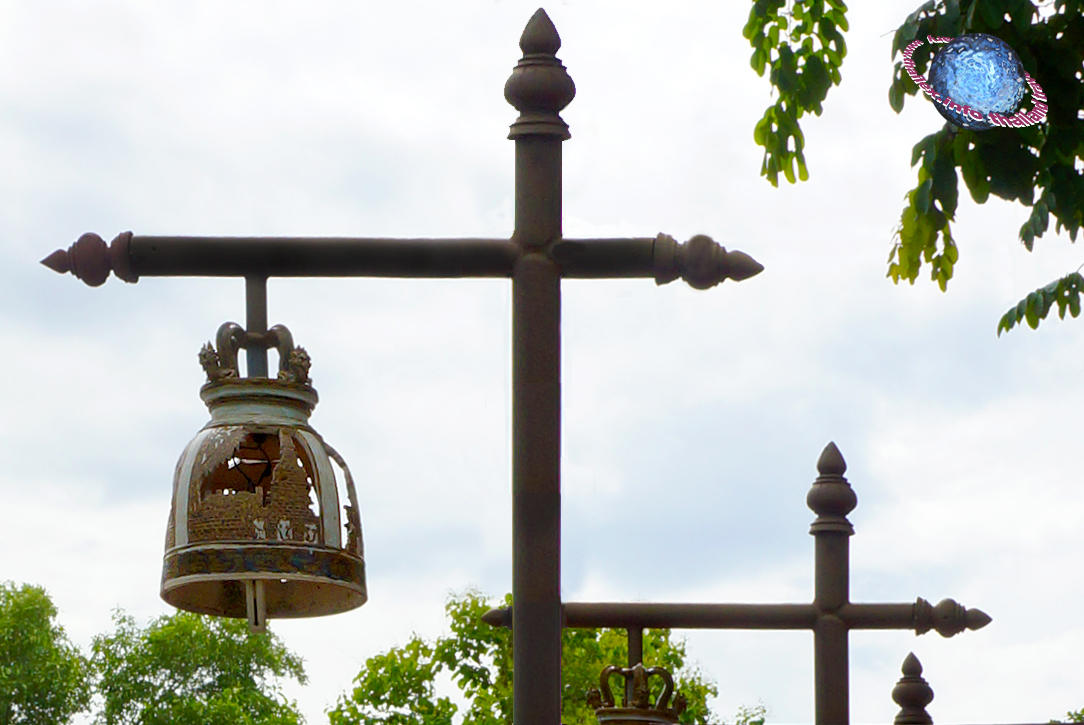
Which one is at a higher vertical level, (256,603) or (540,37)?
(540,37)

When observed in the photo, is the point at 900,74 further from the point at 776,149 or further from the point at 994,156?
the point at 776,149

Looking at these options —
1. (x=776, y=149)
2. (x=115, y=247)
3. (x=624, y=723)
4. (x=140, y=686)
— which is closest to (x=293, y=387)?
(x=115, y=247)

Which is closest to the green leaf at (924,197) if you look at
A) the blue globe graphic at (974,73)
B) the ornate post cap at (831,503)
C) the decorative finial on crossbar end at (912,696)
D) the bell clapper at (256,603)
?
the blue globe graphic at (974,73)

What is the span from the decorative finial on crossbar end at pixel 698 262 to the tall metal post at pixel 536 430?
0.28 metres

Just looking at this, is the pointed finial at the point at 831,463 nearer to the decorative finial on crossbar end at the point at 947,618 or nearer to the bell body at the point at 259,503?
the decorative finial on crossbar end at the point at 947,618

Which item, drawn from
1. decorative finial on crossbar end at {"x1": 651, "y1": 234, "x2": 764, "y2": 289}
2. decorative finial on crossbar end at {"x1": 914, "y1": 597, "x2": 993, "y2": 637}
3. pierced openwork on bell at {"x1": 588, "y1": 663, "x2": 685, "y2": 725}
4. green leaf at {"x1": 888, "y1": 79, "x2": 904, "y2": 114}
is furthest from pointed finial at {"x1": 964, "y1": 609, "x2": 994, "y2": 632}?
decorative finial on crossbar end at {"x1": 651, "y1": 234, "x2": 764, "y2": 289}

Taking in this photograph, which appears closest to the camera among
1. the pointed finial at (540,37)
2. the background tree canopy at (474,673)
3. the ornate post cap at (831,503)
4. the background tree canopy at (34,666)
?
the pointed finial at (540,37)

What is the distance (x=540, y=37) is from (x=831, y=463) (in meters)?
3.26

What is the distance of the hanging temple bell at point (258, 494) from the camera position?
15.4 ft

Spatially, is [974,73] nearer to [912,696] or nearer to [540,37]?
[540,37]

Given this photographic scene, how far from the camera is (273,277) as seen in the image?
491 cm

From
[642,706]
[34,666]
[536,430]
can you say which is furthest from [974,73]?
[34,666]

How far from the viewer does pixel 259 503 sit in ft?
15.5

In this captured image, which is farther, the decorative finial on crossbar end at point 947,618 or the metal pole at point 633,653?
the decorative finial on crossbar end at point 947,618
